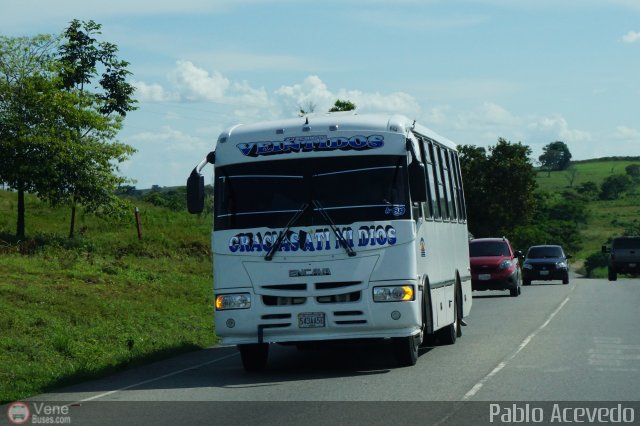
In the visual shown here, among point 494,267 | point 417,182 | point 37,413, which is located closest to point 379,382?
point 417,182

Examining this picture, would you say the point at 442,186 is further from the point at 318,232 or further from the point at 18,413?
the point at 18,413

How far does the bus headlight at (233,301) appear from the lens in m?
14.5

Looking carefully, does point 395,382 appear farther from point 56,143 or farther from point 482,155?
point 482,155

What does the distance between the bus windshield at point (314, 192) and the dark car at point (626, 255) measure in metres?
38.8

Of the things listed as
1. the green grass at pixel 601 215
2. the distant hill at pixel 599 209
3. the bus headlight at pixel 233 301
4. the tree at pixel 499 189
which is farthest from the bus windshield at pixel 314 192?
the distant hill at pixel 599 209

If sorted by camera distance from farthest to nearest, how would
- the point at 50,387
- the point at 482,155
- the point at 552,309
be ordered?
the point at 482,155, the point at 552,309, the point at 50,387

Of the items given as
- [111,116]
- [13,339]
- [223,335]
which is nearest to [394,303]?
[223,335]

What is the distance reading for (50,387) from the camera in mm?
14383

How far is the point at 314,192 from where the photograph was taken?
1464 centimetres

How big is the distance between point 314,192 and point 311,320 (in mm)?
1627

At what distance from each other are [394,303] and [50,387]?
173 inches

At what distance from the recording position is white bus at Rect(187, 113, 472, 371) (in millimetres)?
14242

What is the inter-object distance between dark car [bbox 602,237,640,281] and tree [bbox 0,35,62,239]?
26.4 m

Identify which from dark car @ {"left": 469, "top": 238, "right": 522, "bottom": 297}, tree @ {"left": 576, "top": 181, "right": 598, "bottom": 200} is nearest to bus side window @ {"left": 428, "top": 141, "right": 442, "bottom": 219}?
dark car @ {"left": 469, "top": 238, "right": 522, "bottom": 297}
